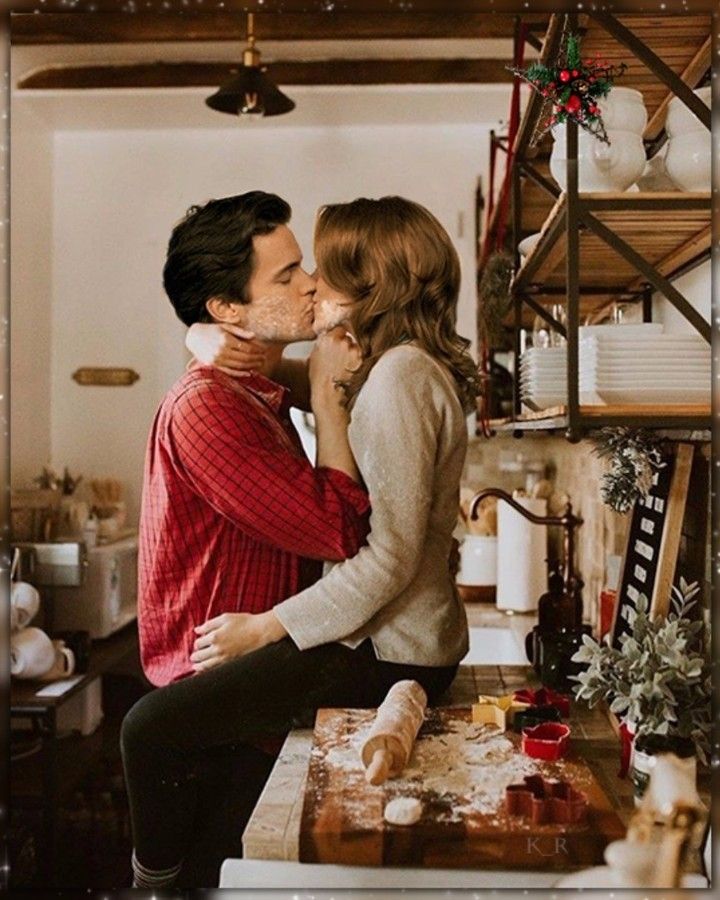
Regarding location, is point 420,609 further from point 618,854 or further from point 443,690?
point 618,854

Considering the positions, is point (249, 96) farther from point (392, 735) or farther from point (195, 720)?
point (392, 735)

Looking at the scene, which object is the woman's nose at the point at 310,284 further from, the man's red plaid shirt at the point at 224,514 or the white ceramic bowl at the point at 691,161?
the white ceramic bowl at the point at 691,161

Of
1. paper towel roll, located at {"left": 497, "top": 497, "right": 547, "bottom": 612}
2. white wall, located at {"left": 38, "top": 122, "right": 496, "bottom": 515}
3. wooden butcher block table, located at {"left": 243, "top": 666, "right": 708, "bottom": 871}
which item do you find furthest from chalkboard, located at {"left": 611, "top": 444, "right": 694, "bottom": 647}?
white wall, located at {"left": 38, "top": 122, "right": 496, "bottom": 515}

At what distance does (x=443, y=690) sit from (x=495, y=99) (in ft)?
8.30

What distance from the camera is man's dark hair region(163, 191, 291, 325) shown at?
1.34 metres

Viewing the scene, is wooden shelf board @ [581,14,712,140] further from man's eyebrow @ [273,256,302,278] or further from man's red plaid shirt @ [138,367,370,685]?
man's red plaid shirt @ [138,367,370,685]

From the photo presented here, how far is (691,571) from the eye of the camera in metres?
1.29

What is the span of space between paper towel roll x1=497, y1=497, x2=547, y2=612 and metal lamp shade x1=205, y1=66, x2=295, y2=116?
4.42 feet

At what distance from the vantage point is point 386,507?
1226 millimetres

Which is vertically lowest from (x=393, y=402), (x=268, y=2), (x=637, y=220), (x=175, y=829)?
(x=175, y=829)

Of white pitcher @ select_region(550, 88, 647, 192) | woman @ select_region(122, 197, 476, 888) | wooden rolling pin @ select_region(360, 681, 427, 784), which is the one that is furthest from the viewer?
woman @ select_region(122, 197, 476, 888)

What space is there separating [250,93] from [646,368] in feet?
6.13

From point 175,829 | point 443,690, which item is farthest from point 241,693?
point 443,690

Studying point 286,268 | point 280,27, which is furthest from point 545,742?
point 280,27
